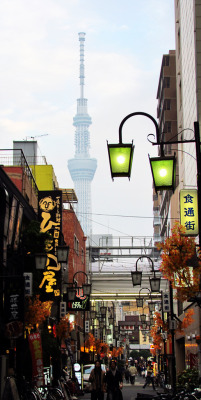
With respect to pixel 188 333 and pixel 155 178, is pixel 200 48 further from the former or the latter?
pixel 155 178

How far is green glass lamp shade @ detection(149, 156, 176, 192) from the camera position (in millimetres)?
11000

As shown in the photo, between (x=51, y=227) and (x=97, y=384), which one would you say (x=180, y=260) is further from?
(x=51, y=227)

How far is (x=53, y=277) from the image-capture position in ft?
137

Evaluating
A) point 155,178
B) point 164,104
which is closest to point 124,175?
point 155,178

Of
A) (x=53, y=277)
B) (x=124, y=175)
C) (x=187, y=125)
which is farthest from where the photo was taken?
(x=187, y=125)

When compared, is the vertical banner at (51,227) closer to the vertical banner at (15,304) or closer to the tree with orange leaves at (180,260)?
the vertical banner at (15,304)

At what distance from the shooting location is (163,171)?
11086mm

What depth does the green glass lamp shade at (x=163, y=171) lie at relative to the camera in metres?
11.0

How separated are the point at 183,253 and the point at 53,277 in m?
23.6

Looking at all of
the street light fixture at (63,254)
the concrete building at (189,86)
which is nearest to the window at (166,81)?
the concrete building at (189,86)

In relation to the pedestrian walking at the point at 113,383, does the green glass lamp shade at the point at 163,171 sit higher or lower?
higher

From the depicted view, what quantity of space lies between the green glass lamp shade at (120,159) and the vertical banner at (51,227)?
31.1m

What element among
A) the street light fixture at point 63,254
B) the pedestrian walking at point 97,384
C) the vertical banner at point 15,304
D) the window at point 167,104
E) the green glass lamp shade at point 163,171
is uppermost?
the window at point 167,104

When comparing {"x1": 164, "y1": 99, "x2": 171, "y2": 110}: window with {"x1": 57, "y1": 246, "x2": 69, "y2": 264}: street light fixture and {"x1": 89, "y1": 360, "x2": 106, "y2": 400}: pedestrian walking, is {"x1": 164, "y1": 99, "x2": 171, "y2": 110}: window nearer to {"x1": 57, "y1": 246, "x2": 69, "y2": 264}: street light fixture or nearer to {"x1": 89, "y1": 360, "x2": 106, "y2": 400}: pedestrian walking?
{"x1": 57, "y1": 246, "x2": 69, "y2": 264}: street light fixture
